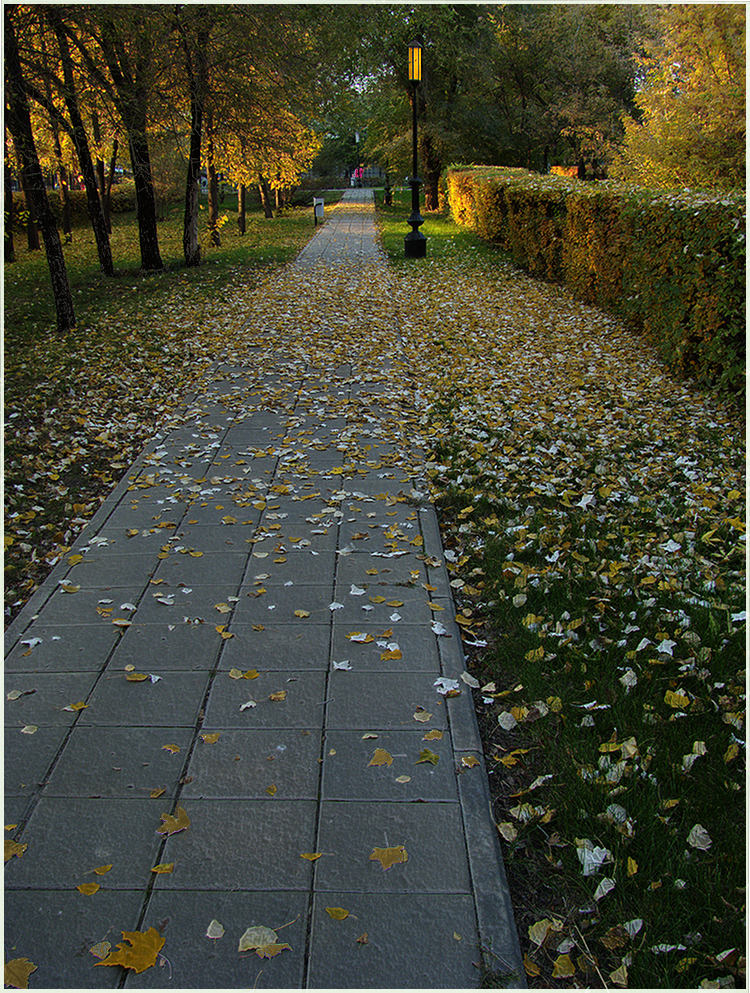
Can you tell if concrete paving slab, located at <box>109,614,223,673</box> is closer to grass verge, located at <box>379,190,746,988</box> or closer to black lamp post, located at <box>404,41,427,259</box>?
grass verge, located at <box>379,190,746,988</box>

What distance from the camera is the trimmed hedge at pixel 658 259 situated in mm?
6684

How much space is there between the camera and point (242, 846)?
2490 mm

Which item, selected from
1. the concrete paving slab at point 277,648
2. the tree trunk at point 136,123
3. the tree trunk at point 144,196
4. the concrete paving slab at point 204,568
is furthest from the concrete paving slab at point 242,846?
the tree trunk at point 144,196

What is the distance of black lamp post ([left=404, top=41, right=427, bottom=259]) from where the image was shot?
1486 centimetres

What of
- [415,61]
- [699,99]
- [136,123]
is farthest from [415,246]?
[699,99]

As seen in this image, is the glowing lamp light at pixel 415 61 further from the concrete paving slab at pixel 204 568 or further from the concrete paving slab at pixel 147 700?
the concrete paving slab at pixel 147 700

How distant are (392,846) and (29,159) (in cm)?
966

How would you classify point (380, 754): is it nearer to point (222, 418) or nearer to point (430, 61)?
point (222, 418)

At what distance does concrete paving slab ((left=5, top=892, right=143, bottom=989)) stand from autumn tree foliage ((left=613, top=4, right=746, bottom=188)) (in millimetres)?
17105

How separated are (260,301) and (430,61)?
20556 mm

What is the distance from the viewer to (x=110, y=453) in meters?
6.20

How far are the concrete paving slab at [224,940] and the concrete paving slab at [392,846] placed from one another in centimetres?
15

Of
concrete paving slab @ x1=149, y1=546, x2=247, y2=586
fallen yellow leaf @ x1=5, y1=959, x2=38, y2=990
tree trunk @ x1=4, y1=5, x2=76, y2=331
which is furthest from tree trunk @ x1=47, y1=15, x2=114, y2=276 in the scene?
fallen yellow leaf @ x1=5, y1=959, x2=38, y2=990

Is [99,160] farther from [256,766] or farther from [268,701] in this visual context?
[256,766]
